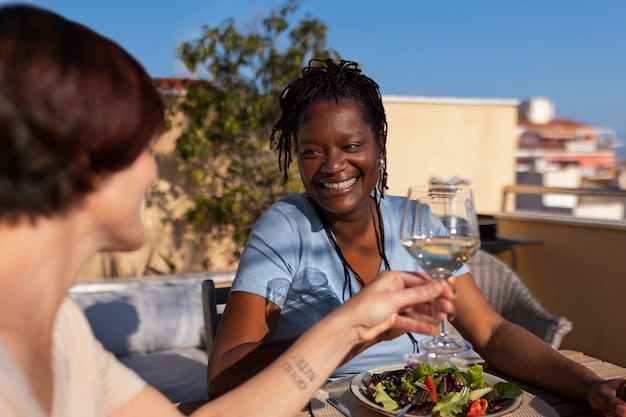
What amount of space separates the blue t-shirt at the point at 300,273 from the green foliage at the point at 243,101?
3641 millimetres

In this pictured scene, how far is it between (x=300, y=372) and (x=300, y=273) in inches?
27.8

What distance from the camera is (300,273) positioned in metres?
1.97

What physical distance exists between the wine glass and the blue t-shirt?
22.9 inches

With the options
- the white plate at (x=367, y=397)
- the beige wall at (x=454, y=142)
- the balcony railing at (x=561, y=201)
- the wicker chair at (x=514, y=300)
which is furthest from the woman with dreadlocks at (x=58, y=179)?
the beige wall at (x=454, y=142)

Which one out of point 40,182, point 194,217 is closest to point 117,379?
point 40,182

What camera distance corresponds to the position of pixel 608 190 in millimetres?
5352

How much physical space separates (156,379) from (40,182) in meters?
2.81

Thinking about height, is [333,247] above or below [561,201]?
Result: above

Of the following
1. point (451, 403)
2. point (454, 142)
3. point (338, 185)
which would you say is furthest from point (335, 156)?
point (454, 142)

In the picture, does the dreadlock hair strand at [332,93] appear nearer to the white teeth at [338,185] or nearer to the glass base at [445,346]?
the white teeth at [338,185]

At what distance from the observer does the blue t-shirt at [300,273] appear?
188cm

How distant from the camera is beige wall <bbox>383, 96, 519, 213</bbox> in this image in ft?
23.5

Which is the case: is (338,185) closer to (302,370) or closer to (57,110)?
(302,370)

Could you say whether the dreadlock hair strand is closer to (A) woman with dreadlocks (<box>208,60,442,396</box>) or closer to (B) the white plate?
(A) woman with dreadlocks (<box>208,60,442,396</box>)
